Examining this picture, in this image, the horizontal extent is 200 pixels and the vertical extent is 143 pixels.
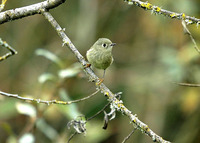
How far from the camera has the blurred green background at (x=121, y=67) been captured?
18.4 feet

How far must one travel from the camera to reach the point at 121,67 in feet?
21.4

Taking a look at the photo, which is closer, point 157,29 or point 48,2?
point 48,2

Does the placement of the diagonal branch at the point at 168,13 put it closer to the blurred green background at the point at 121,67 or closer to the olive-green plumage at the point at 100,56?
the olive-green plumage at the point at 100,56

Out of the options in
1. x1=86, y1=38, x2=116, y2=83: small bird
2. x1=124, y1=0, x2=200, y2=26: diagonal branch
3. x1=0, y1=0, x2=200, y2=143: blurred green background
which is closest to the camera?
x1=124, y1=0, x2=200, y2=26: diagonal branch

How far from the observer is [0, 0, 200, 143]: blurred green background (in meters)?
5.60

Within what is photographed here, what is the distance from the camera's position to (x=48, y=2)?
103 inches

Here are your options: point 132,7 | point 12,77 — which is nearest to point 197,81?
point 132,7

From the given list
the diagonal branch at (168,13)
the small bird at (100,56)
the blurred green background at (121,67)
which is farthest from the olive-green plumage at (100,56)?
the diagonal branch at (168,13)

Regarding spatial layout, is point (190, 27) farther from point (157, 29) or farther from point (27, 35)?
point (27, 35)

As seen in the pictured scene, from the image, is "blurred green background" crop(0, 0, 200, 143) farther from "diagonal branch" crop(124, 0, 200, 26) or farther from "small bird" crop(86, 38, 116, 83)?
"diagonal branch" crop(124, 0, 200, 26)

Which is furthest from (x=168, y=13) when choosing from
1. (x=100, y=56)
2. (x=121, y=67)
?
(x=121, y=67)

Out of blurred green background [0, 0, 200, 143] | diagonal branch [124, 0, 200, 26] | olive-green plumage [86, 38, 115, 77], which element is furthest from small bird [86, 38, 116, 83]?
diagonal branch [124, 0, 200, 26]

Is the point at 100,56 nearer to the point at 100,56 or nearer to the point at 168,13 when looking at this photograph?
the point at 100,56

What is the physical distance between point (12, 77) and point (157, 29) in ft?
8.87
